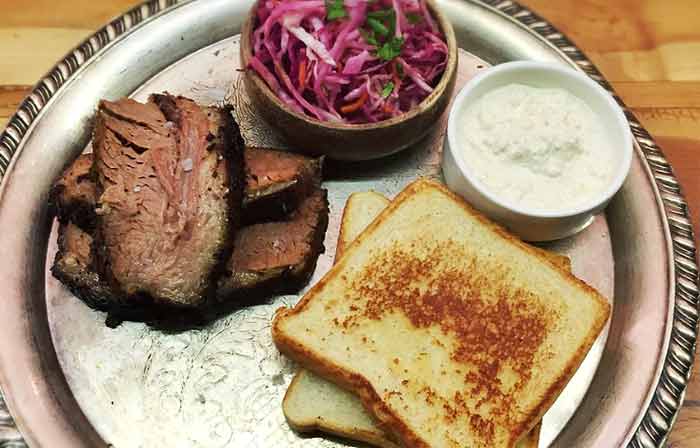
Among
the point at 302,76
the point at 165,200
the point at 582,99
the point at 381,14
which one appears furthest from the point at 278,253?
the point at 582,99

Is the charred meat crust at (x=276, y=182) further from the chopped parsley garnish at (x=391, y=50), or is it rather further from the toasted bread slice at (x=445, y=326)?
the chopped parsley garnish at (x=391, y=50)

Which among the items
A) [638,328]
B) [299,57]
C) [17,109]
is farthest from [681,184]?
[17,109]

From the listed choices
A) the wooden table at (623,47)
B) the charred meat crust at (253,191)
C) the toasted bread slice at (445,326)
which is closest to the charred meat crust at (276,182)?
the charred meat crust at (253,191)

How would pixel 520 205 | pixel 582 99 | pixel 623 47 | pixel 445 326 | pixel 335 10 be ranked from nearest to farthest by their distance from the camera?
pixel 445 326 < pixel 520 205 < pixel 335 10 < pixel 582 99 < pixel 623 47

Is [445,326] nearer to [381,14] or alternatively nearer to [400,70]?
[400,70]

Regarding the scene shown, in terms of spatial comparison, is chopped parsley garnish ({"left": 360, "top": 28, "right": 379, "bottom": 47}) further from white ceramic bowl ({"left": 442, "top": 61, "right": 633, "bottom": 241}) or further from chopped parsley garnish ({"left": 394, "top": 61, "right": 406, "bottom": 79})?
white ceramic bowl ({"left": 442, "top": 61, "right": 633, "bottom": 241})
